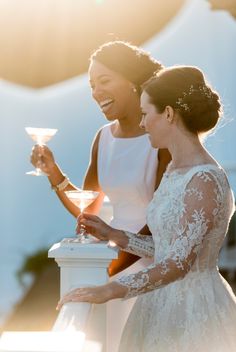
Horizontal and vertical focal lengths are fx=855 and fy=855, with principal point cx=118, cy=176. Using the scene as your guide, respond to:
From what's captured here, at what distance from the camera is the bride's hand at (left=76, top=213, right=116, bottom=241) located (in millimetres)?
2863

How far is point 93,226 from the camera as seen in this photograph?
2.88 metres

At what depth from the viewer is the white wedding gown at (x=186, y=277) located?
8.45 ft

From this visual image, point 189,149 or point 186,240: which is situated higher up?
point 189,149

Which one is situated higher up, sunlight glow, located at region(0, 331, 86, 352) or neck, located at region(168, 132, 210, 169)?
neck, located at region(168, 132, 210, 169)

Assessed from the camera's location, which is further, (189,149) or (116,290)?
(189,149)

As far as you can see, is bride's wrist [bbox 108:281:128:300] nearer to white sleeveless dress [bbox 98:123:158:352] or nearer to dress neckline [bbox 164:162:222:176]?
dress neckline [bbox 164:162:222:176]

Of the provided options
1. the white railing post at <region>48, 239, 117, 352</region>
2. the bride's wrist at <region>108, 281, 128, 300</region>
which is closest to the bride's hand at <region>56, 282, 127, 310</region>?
the bride's wrist at <region>108, 281, 128, 300</region>

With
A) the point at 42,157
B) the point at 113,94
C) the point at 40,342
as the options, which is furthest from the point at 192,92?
the point at 40,342

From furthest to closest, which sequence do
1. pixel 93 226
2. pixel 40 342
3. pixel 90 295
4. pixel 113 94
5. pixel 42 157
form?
pixel 42 157 < pixel 113 94 < pixel 93 226 < pixel 90 295 < pixel 40 342

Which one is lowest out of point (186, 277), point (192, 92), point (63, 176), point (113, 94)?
point (186, 277)

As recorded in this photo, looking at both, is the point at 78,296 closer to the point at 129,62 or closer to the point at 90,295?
the point at 90,295

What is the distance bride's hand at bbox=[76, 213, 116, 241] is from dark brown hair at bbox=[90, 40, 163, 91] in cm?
70

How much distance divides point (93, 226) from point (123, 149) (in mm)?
712

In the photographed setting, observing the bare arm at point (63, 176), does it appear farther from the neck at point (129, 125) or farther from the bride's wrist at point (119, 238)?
the bride's wrist at point (119, 238)
